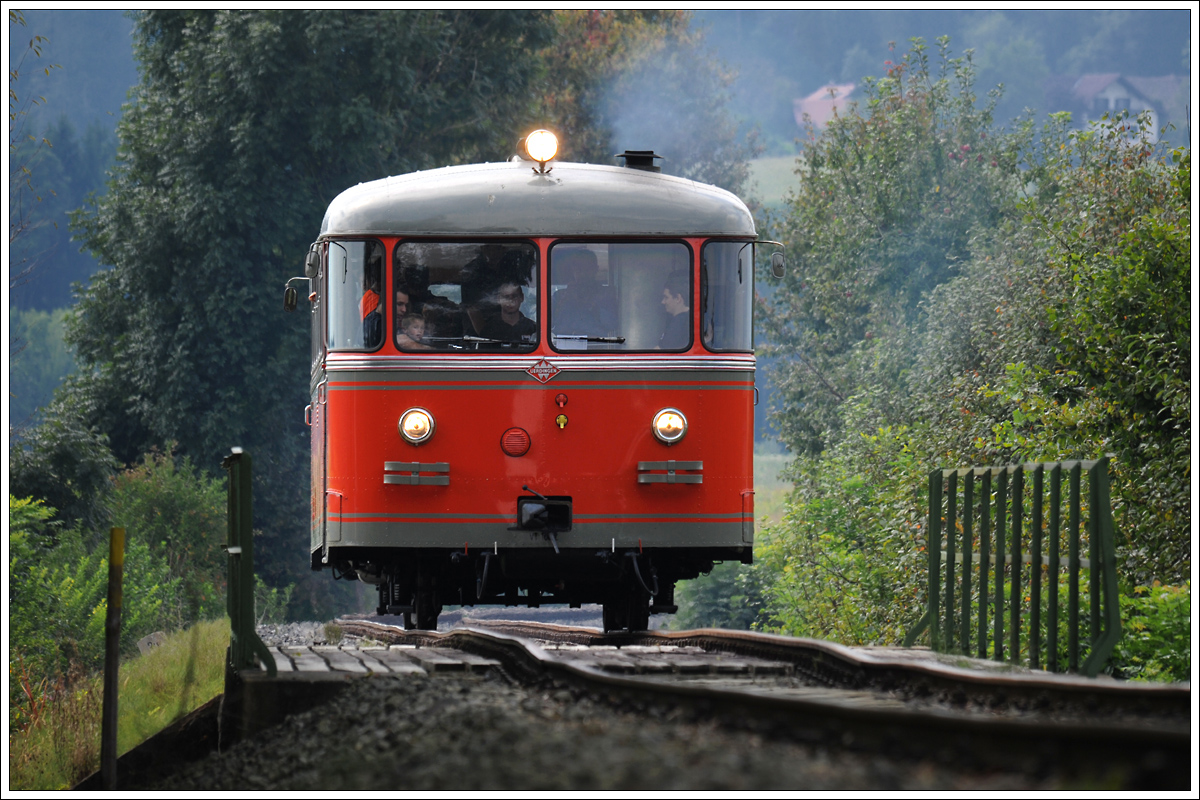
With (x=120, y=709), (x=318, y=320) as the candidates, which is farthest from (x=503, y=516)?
(x=120, y=709)

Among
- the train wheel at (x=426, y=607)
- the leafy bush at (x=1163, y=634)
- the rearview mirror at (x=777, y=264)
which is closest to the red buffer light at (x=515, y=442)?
the train wheel at (x=426, y=607)

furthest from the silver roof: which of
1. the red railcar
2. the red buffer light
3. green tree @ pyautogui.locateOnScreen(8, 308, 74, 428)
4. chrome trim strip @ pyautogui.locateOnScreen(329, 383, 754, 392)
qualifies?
green tree @ pyautogui.locateOnScreen(8, 308, 74, 428)

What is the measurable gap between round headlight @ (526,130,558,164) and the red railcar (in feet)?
0.96

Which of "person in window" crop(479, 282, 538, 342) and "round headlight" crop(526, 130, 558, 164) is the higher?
"round headlight" crop(526, 130, 558, 164)

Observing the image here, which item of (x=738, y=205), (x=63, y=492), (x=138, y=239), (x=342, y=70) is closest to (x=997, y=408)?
(x=738, y=205)

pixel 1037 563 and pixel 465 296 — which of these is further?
pixel 465 296

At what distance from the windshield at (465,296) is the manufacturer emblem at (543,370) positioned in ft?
0.45

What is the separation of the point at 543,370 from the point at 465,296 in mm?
734

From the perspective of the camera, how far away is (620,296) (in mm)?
9883

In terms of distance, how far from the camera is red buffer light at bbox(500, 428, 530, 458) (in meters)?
9.66

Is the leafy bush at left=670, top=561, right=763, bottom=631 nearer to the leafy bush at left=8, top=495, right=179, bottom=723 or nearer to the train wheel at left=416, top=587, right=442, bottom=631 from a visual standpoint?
the leafy bush at left=8, top=495, right=179, bottom=723

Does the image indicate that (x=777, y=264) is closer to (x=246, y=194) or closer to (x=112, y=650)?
(x=112, y=650)

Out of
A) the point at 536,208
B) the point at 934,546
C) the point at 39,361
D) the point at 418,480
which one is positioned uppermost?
the point at 39,361

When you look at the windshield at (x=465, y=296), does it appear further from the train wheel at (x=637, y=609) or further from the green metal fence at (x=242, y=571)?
the train wheel at (x=637, y=609)
